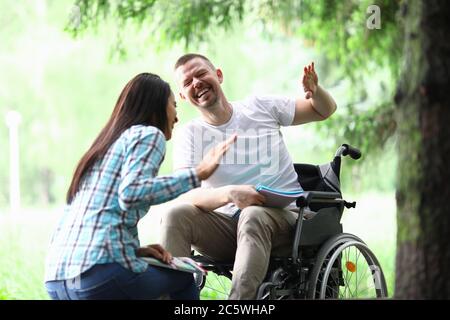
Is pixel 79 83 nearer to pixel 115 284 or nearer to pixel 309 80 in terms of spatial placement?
pixel 309 80

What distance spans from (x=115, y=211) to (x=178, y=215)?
754mm

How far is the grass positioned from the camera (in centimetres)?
662

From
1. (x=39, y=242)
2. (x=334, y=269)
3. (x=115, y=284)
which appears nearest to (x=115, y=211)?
(x=115, y=284)

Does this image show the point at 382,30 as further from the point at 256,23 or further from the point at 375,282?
the point at 375,282

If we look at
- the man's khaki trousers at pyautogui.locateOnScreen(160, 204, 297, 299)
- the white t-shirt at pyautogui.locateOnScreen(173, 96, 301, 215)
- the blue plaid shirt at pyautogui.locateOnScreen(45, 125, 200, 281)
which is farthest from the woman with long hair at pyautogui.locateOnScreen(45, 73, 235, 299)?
the white t-shirt at pyautogui.locateOnScreen(173, 96, 301, 215)

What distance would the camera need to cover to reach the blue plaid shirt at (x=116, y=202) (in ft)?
8.01

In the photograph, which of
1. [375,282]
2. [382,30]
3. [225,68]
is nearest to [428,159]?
[375,282]

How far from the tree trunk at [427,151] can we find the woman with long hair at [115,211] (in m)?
0.56

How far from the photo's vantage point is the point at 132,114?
266 centimetres

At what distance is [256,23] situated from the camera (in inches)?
265

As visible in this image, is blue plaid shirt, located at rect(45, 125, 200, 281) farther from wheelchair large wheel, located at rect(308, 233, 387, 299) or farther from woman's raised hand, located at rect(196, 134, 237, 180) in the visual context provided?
wheelchair large wheel, located at rect(308, 233, 387, 299)

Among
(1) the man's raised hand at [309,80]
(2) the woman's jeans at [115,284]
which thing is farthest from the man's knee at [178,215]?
(1) the man's raised hand at [309,80]
